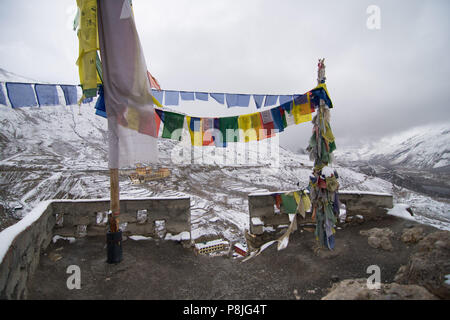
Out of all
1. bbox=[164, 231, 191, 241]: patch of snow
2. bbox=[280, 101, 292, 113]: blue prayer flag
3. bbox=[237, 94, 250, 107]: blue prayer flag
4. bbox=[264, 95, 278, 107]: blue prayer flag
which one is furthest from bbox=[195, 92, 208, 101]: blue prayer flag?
bbox=[164, 231, 191, 241]: patch of snow

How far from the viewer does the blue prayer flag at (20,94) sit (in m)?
6.74

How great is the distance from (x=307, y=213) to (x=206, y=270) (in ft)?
12.5

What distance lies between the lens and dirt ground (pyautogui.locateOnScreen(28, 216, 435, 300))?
415 cm

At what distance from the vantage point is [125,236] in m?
6.20

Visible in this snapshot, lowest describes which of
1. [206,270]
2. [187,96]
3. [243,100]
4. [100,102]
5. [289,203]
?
[206,270]

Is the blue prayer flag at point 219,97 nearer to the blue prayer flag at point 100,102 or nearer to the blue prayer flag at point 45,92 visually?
the blue prayer flag at point 100,102

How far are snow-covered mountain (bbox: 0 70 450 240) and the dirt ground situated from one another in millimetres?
15386

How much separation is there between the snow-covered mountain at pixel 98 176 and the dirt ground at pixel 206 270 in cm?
1539

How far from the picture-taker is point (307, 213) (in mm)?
6922

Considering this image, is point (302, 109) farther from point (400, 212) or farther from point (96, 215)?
point (96, 215)

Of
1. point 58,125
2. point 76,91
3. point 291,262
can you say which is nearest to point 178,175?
point 76,91

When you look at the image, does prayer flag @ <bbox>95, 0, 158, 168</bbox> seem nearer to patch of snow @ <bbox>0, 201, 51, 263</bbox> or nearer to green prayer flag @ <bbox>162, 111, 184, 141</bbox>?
green prayer flag @ <bbox>162, 111, 184, 141</bbox>

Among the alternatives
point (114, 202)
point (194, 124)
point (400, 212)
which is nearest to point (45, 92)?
point (194, 124)

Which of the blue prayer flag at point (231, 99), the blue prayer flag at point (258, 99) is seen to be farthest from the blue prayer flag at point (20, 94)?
the blue prayer flag at point (258, 99)
